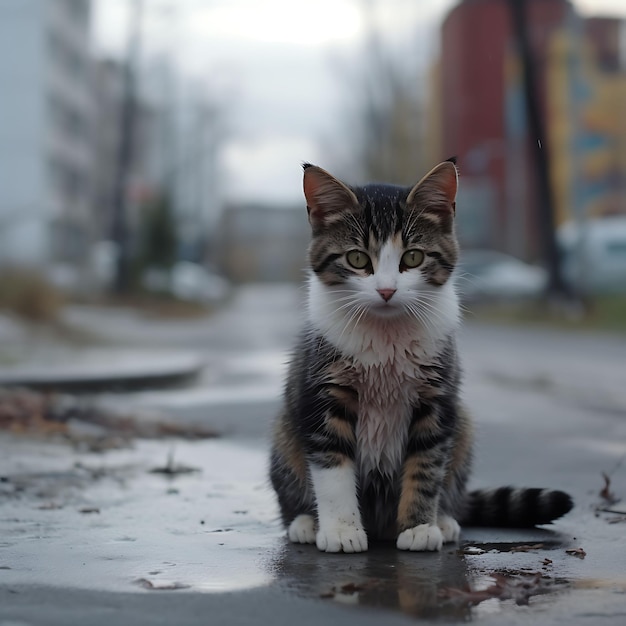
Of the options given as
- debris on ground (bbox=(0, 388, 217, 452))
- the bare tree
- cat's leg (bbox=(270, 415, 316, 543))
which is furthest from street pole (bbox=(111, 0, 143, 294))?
cat's leg (bbox=(270, 415, 316, 543))

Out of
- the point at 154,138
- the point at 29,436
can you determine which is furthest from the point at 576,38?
the point at 154,138

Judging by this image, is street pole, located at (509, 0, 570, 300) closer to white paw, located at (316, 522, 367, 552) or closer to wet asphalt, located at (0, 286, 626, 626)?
wet asphalt, located at (0, 286, 626, 626)

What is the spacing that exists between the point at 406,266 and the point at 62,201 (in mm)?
65601

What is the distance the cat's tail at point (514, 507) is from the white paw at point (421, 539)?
568mm

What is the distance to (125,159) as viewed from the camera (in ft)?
142

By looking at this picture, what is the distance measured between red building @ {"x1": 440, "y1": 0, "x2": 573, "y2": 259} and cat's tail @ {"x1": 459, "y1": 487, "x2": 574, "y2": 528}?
53193 mm

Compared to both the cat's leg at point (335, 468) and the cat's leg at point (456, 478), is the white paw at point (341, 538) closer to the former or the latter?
the cat's leg at point (335, 468)

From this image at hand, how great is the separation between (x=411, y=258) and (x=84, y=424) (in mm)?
4768

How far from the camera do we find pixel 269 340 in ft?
71.4

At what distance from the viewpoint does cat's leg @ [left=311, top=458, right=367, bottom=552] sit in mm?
4078

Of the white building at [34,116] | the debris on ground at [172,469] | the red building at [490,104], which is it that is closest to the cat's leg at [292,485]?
the debris on ground at [172,469]

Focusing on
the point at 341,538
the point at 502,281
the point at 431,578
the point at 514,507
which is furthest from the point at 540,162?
the point at 431,578

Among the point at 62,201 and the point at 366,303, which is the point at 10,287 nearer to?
the point at 366,303

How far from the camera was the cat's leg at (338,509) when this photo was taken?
4.08m
